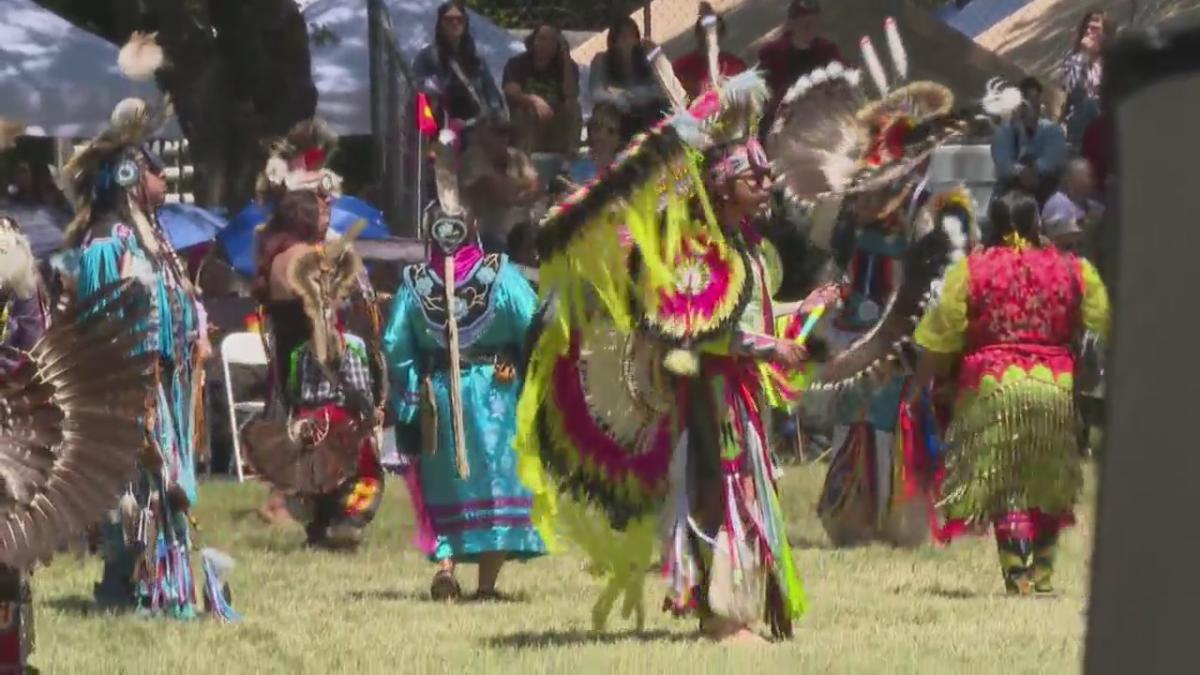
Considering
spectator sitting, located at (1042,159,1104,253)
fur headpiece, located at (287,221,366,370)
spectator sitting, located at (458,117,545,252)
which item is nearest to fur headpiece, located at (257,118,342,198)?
fur headpiece, located at (287,221,366,370)

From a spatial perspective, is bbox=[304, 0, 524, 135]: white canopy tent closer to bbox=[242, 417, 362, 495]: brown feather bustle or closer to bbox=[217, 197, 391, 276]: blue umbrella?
bbox=[217, 197, 391, 276]: blue umbrella

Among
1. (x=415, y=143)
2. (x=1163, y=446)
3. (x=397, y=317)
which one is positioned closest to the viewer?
(x=1163, y=446)

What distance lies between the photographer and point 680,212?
254 inches

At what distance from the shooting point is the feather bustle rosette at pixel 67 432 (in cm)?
534

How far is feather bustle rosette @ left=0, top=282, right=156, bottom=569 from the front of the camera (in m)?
5.34

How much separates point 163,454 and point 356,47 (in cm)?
1000

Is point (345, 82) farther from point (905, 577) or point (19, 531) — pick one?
point (19, 531)

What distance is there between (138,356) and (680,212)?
5.06ft

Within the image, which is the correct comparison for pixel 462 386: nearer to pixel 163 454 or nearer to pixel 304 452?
pixel 163 454

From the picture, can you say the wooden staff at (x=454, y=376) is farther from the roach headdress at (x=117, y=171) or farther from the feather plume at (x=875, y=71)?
the feather plume at (x=875, y=71)

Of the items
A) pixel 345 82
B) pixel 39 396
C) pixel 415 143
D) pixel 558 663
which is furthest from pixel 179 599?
pixel 345 82

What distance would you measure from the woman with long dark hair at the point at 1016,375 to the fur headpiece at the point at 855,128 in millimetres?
513

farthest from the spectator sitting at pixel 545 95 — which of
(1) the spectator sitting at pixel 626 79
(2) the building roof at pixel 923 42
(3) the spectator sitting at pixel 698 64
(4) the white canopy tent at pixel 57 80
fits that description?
(4) the white canopy tent at pixel 57 80

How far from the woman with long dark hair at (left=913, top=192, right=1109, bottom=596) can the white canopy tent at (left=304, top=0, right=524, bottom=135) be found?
28.3 feet
